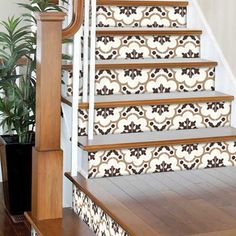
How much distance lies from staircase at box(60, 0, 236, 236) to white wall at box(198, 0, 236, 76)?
122 mm

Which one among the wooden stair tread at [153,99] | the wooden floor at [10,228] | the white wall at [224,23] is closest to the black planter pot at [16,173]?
the wooden floor at [10,228]

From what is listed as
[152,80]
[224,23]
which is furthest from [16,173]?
[224,23]

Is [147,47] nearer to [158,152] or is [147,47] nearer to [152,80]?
[152,80]

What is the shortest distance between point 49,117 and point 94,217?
0.61 m

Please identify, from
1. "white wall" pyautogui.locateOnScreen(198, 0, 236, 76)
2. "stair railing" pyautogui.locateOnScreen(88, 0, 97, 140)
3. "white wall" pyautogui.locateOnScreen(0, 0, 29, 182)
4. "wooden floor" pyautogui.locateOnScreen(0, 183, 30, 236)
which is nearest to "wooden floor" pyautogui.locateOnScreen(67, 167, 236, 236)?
"stair railing" pyautogui.locateOnScreen(88, 0, 97, 140)

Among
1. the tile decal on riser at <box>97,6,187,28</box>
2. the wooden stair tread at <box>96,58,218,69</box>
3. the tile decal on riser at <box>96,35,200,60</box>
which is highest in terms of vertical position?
the tile decal on riser at <box>97,6,187,28</box>

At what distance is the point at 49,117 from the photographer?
10.5ft

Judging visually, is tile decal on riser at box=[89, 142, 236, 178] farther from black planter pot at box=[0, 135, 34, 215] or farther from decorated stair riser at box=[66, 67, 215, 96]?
black planter pot at box=[0, 135, 34, 215]

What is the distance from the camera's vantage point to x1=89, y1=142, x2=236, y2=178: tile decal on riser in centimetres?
335

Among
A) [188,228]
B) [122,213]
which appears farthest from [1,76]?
[188,228]

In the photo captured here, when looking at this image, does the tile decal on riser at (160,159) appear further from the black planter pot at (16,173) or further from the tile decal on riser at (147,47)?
the tile decal on riser at (147,47)

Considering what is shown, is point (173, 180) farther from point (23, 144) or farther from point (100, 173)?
point (23, 144)

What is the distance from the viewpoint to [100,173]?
11.0 feet

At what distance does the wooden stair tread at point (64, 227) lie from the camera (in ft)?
9.81
